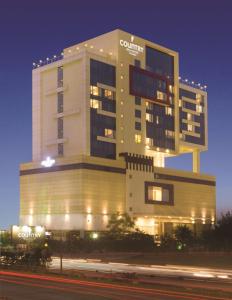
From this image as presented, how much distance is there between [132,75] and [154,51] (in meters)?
13.5

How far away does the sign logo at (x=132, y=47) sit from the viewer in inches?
5598

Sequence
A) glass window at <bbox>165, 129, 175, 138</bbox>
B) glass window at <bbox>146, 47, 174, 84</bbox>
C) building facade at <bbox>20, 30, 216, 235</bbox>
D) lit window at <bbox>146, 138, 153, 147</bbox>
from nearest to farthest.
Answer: building facade at <bbox>20, 30, 216, 235</bbox> < lit window at <bbox>146, 138, 153, 147</bbox> < glass window at <bbox>146, 47, 174, 84</bbox> < glass window at <bbox>165, 129, 175, 138</bbox>

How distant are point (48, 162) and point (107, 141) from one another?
572 inches

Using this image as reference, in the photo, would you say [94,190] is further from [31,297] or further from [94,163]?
[31,297]

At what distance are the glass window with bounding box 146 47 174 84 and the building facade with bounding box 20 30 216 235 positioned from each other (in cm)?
26

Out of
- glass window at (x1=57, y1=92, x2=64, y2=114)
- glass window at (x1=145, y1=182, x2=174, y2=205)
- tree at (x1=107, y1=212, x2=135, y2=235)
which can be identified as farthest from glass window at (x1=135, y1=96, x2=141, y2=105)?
tree at (x1=107, y1=212, x2=135, y2=235)

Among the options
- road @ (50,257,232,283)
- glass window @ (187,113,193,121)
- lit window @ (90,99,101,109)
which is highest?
glass window @ (187,113,193,121)

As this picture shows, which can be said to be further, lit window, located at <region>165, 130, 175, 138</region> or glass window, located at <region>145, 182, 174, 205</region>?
lit window, located at <region>165, 130, 175, 138</region>

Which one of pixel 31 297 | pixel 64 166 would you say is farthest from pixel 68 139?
pixel 31 297

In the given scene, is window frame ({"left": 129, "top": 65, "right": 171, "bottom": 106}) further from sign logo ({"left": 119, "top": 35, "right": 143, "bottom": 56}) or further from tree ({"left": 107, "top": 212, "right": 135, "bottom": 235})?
tree ({"left": 107, "top": 212, "right": 135, "bottom": 235})

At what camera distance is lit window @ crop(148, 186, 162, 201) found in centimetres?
14450

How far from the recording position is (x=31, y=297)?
30.0 meters

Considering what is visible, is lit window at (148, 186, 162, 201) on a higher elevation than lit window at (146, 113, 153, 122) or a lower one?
lower

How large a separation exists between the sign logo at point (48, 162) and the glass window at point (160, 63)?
35.8m
